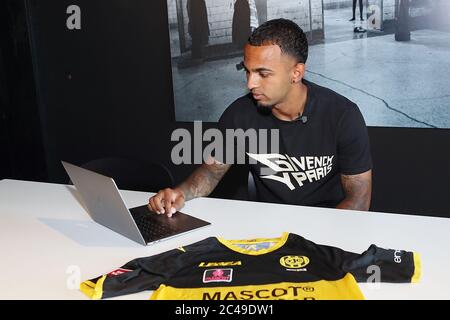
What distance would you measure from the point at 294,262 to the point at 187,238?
0.40 meters

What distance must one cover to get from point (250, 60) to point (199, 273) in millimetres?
1028

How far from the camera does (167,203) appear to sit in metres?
1.72

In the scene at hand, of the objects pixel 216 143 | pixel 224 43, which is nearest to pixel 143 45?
pixel 224 43

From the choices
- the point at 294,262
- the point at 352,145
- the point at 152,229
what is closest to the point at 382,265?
the point at 294,262

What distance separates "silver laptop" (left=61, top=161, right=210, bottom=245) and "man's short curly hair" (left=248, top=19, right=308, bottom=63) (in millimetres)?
790

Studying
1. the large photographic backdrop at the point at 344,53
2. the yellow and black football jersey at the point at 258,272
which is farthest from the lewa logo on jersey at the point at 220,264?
the large photographic backdrop at the point at 344,53

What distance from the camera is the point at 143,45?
138 inches

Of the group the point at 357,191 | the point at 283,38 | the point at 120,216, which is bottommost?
the point at 357,191

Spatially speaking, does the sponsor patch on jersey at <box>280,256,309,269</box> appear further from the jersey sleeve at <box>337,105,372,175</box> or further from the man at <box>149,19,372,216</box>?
the jersey sleeve at <box>337,105,372,175</box>

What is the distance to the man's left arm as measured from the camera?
193 centimetres

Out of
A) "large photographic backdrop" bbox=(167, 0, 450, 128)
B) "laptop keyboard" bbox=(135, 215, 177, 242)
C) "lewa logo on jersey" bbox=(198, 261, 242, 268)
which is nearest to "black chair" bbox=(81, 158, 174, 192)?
"laptop keyboard" bbox=(135, 215, 177, 242)

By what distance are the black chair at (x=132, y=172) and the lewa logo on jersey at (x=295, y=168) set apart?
0.46 meters

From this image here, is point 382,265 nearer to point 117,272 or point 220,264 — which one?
point 220,264

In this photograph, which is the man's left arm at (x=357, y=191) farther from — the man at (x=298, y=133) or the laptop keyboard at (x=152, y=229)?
the laptop keyboard at (x=152, y=229)
